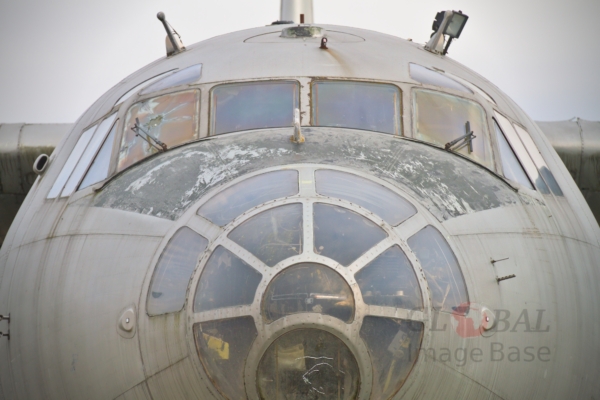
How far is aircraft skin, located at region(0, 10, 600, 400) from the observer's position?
509 cm

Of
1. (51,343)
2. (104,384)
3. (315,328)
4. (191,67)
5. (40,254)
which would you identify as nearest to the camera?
(315,328)

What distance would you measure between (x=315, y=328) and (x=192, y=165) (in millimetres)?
2076

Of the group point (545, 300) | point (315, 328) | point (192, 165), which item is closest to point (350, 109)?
point (192, 165)

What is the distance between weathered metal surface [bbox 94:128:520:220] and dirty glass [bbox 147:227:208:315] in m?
0.35

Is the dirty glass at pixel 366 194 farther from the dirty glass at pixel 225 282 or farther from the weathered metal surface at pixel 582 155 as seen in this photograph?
the weathered metal surface at pixel 582 155

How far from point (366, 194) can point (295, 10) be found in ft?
26.8

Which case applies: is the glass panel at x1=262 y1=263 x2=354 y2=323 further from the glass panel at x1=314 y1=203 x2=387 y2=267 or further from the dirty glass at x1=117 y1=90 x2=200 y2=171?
the dirty glass at x1=117 y1=90 x2=200 y2=171

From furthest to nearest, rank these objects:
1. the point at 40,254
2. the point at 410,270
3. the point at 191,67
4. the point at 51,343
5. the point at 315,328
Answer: the point at 191,67
the point at 40,254
the point at 51,343
the point at 410,270
the point at 315,328

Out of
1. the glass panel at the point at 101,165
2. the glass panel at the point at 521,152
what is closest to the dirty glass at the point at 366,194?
the glass panel at the point at 521,152

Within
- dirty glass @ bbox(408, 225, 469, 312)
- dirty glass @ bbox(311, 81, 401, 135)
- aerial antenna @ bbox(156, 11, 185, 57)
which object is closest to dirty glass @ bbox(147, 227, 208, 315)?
dirty glass @ bbox(408, 225, 469, 312)

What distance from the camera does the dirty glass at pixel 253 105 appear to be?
730 cm

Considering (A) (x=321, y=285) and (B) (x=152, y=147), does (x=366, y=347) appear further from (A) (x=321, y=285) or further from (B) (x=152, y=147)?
(B) (x=152, y=147)

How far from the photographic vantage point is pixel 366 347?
5051 millimetres

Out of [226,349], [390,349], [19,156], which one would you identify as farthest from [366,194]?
[19,156]
